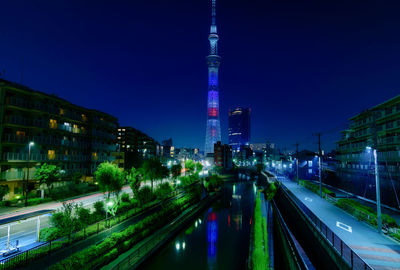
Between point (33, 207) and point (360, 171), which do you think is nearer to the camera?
point (33, 207)

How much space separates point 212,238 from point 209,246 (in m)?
2.53

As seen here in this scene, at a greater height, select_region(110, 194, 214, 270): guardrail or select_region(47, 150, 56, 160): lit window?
select_region(47, 150, 56, 160): lit window

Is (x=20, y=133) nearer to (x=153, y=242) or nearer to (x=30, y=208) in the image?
(x=30, y=208)

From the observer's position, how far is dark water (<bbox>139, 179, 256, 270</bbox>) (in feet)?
63.9

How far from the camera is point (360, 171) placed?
5372cm

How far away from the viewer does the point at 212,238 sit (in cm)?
2619

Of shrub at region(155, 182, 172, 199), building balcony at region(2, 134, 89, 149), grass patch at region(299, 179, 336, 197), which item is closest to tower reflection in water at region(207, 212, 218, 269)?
shrub at region(155, 182, 172, 199)

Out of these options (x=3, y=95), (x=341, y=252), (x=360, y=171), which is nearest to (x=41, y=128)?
(x=3, y=95)

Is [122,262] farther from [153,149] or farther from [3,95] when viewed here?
[153,149]

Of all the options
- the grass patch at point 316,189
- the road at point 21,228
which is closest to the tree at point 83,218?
the road at point 21,228

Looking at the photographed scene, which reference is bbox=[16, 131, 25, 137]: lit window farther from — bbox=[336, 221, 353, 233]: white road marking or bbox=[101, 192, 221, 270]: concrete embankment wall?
bbox=[336, 221, 353, 233]: white road marking

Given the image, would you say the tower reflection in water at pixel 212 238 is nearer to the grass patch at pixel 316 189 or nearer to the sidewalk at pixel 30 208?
the sidewalk at pixel 30 208

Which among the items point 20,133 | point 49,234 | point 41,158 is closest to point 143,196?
point 49,234

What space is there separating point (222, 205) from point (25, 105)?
35501mm
